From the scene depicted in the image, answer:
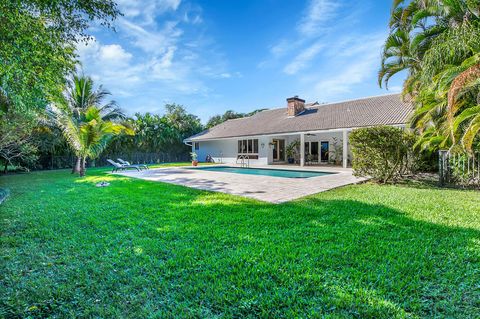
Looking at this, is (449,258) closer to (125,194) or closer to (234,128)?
(125,194)

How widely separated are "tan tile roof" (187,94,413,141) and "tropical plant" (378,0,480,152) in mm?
3985

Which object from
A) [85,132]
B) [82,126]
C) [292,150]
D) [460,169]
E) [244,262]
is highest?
[82,126]

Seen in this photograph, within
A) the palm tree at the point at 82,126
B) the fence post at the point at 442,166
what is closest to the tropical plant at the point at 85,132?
the palm tree at the point at 82,126

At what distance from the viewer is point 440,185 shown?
9547mm

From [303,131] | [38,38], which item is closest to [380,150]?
[303,131]

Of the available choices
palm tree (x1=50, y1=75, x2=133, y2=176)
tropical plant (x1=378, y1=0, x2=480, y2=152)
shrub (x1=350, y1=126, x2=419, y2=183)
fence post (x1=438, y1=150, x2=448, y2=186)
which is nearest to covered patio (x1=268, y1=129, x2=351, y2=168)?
tropical plant (x1=378, y1=0, x2=480, y2=152)

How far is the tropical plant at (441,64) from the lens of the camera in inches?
274

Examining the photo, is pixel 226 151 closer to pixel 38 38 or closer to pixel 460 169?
pixel 460 169

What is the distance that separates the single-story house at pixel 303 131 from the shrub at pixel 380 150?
5.72 m

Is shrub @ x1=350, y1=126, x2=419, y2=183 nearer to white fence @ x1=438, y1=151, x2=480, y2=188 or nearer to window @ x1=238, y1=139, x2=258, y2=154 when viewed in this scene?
white fence @ x1=438, y1=151, x2=480, y2=188

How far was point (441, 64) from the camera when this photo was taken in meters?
8.25

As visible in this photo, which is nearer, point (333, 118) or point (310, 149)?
point (333, 118)

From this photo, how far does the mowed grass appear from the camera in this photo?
8.24 feet

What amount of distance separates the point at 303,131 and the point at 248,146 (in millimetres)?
7791
